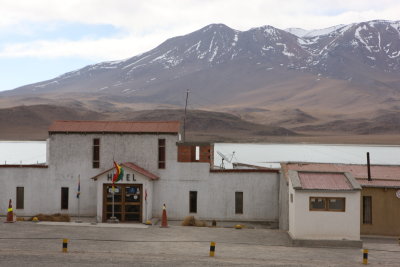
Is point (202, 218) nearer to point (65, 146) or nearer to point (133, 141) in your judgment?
point (133, 141)

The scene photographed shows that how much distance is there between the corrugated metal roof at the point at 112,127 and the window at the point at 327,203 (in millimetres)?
11770

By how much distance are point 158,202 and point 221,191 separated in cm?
374

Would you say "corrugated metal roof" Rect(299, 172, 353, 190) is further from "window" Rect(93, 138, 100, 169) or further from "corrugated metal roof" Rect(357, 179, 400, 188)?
"window" Rect(93, 138, 100, 169)

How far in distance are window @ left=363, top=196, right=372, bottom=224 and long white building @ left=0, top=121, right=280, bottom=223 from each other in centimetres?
670

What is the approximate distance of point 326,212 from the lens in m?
24.4

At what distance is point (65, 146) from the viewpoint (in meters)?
35.0

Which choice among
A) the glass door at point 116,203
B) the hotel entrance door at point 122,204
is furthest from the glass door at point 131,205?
the glass door at point 116,203

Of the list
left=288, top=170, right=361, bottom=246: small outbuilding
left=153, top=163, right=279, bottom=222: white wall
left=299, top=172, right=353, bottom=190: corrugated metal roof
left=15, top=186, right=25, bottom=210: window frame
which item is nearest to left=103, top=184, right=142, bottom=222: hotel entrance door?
left=153, top=163, right=279, bottom=222: white wall

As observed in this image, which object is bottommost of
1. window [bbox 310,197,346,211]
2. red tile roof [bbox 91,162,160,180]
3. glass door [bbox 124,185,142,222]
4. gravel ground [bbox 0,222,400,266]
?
gravel ground [bbox 0,222,400,266]

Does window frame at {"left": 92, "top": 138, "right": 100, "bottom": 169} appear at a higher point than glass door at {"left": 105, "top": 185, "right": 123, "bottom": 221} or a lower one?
higher

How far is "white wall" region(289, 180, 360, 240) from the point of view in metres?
24.2

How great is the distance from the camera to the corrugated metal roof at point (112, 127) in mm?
34688

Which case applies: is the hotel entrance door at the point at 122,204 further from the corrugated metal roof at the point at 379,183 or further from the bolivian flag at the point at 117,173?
the corrugated metal roof at the point at 379,183

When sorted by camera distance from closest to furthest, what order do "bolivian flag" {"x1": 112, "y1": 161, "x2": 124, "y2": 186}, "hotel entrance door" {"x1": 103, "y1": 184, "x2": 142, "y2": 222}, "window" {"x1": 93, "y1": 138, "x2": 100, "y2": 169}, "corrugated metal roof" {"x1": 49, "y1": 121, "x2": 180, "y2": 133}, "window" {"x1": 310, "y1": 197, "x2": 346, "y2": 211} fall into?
"window" {"x1": 310, "y1": 197, "x2": 346, "y2": 211} → "bolivian flag" {"x1": 112, "y1": 161, "x2": 124, "y2": 186} → "hotel entrance door" {"x1": 103, "y1": 184, "x2": 142, "y2": 222} → "corrugated metal roof" {"x1": 49, "y1": 121, "x2": 180, "y2": 133} → "window" {"x1": 93, "y1": 138, "x2": 100, "y2": 169}
